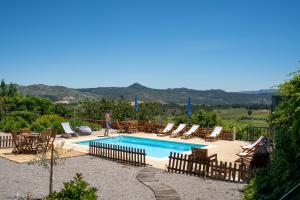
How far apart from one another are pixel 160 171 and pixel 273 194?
6.20 m

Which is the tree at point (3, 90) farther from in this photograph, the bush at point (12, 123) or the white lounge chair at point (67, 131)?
the white lounge chair at point (67, 131)

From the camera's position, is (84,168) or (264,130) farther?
(264,130)

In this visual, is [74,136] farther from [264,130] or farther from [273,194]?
[273,194]

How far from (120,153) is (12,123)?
11.7 metres

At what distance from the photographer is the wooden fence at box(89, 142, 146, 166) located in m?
11.3

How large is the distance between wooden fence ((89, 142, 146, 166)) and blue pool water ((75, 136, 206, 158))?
3509mm

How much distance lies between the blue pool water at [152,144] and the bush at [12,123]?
575cm

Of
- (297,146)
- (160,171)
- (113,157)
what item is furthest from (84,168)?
(297,146)

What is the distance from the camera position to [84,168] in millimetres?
10688

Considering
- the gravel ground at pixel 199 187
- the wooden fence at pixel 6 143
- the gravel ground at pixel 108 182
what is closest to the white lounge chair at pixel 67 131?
the wooden fence at pixel 6 143

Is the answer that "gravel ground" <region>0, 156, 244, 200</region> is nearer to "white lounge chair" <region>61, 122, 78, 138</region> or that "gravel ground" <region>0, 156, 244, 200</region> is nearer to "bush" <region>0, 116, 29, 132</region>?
"white lounge chair" <region>61, 122, 78, 138</region>

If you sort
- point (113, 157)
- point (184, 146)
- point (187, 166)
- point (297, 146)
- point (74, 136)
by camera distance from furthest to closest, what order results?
point (74, 136), point (184, 146), point (113, 157), point (187, 166), point (297, 146)

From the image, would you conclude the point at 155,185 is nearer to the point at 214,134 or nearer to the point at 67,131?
the point at 214,134

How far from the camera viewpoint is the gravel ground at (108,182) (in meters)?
7.95
